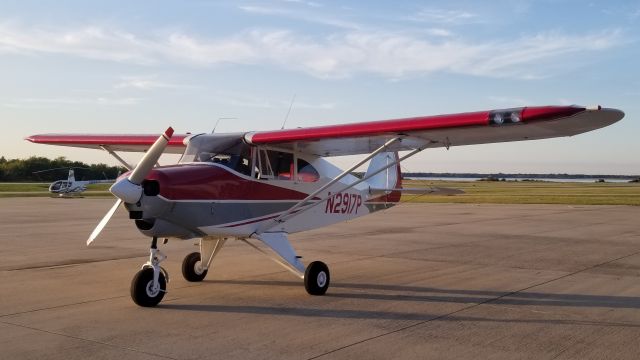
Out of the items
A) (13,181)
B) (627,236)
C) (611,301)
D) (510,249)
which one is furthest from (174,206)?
(13,181)

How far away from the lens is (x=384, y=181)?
11.7 metres

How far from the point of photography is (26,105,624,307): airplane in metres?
6.62

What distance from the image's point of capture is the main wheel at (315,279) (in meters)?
7.86

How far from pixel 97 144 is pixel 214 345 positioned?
6.13m

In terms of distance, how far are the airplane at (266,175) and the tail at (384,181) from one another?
2.93 feet

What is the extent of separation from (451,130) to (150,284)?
423 cm

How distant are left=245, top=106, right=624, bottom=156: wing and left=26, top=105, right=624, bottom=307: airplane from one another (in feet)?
0.04

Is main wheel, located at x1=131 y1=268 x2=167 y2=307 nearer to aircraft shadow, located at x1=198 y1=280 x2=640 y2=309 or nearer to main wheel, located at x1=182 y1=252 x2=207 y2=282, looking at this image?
main wheel, located at x1=182 y1=252 x2=207 y2=282

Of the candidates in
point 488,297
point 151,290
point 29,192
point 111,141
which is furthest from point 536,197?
point 29,192

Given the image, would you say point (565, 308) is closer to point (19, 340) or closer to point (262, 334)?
point (262, 334)

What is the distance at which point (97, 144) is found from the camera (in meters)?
10.2

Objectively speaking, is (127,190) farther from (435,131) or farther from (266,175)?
(435,131)

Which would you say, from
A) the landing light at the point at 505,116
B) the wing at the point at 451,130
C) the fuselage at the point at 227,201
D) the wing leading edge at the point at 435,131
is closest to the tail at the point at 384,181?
the fuselage at the point at 227,201

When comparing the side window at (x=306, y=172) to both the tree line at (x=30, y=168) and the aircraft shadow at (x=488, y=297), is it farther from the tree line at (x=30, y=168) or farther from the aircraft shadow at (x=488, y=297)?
the tree line at (x=30, y=168)
